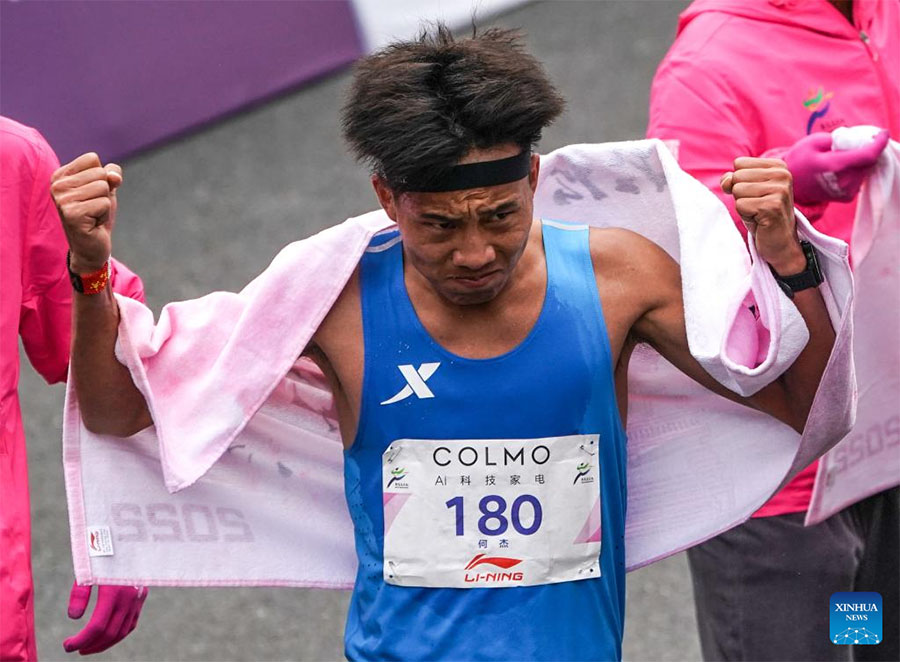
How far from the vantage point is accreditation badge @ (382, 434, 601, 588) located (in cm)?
291

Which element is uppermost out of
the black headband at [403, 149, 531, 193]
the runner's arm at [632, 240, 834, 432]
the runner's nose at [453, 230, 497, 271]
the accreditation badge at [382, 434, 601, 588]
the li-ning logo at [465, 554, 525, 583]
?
the black headband at [403, 149, 531, 193]

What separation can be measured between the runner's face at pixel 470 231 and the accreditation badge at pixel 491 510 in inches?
12.5

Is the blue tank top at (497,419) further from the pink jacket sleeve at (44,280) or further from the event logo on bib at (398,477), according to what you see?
the pink jacket sleeve at (44,280)

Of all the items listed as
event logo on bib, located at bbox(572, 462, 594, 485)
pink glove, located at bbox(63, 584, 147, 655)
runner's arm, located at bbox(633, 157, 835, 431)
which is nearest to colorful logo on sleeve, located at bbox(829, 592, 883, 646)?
runner's arm, located at bbox(633, 157, 835, 431)

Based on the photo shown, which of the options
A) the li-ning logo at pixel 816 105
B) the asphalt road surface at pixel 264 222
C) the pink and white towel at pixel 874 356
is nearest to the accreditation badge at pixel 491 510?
the pink and white towel at pixel 874 356

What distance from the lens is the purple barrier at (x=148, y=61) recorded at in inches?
260

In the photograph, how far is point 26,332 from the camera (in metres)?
3.25

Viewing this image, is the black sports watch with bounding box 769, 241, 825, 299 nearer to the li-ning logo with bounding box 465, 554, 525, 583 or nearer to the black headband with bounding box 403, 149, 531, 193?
the black headband with bounding box 403, 149, 531, 193

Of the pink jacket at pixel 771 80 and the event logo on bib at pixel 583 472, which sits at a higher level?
the pink jacket at pixel 771 80

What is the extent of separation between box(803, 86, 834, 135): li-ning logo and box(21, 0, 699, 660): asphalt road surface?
81.3 inches

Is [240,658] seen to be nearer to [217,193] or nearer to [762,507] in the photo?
[762,507]

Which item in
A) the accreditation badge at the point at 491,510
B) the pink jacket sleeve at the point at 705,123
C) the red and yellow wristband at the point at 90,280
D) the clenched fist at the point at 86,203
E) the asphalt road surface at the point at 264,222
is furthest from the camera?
the asphalt road surface at the point at 264,222

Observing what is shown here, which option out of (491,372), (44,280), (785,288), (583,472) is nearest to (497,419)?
(491,372)

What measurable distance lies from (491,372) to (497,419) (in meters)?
0.09
